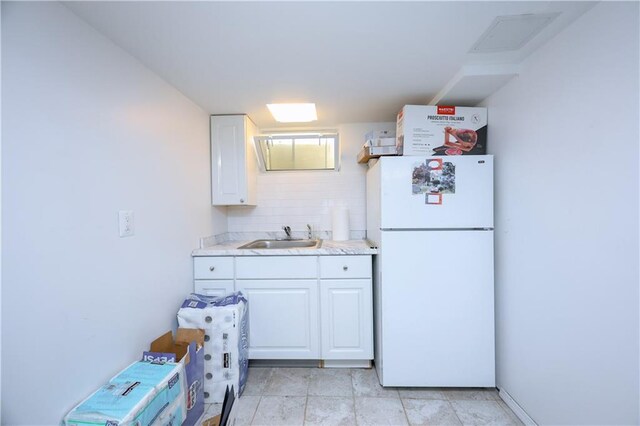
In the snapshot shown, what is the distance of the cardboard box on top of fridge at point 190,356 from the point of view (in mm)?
1438

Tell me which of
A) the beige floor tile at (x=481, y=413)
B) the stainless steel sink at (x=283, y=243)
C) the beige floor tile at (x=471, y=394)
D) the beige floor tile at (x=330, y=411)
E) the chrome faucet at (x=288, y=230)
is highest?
the chrome faucet at (x=288, y=230)

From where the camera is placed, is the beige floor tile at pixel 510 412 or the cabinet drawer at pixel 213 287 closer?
the beige floor tile at pixel 510 412

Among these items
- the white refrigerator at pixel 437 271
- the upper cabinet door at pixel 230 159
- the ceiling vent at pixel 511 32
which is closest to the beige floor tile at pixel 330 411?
the white refrigerator at pixel 437 271

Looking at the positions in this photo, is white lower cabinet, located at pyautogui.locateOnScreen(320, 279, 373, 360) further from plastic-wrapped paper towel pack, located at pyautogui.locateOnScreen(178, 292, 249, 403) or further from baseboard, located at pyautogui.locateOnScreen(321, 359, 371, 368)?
plastic-wrapped paper towel pack, located at pyautogui.locateOnScreen(178, 292, 249, 403)

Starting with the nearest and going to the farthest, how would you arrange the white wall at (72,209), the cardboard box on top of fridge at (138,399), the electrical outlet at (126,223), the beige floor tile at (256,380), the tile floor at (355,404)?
the white wall at (72,209) < the cardboard box on top of fridge at (138,399) < the electrical outlet at (126,223) < the tile floor at (355,404) < the beige floor tile at (256,380)

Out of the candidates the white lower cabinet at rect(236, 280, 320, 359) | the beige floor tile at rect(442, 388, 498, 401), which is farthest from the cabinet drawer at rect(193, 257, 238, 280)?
the beige floor tile at rect(442, 388, 498, 401)

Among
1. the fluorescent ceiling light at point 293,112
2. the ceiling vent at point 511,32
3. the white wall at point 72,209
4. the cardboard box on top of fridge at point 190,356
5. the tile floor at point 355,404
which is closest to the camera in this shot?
the white wall at point 72,209

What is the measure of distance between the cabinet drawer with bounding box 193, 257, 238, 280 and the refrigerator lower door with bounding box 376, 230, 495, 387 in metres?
1.15

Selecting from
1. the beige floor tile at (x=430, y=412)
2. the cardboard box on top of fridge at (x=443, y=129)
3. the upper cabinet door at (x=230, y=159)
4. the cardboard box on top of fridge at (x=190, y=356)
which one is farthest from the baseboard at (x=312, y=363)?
the cardboard box on top of fridge at (x=443, y=129)

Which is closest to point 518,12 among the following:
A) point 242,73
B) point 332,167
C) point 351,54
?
point 351,54

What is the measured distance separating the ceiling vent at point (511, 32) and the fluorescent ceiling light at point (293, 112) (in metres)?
1.16

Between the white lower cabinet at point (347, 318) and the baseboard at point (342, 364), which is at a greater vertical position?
the white lower cabinet at point (347, 318)

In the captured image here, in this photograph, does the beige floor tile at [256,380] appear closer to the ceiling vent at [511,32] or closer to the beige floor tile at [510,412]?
the beige floor tile at [510,412]

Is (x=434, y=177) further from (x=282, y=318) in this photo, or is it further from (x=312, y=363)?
(x=312, y=363)
